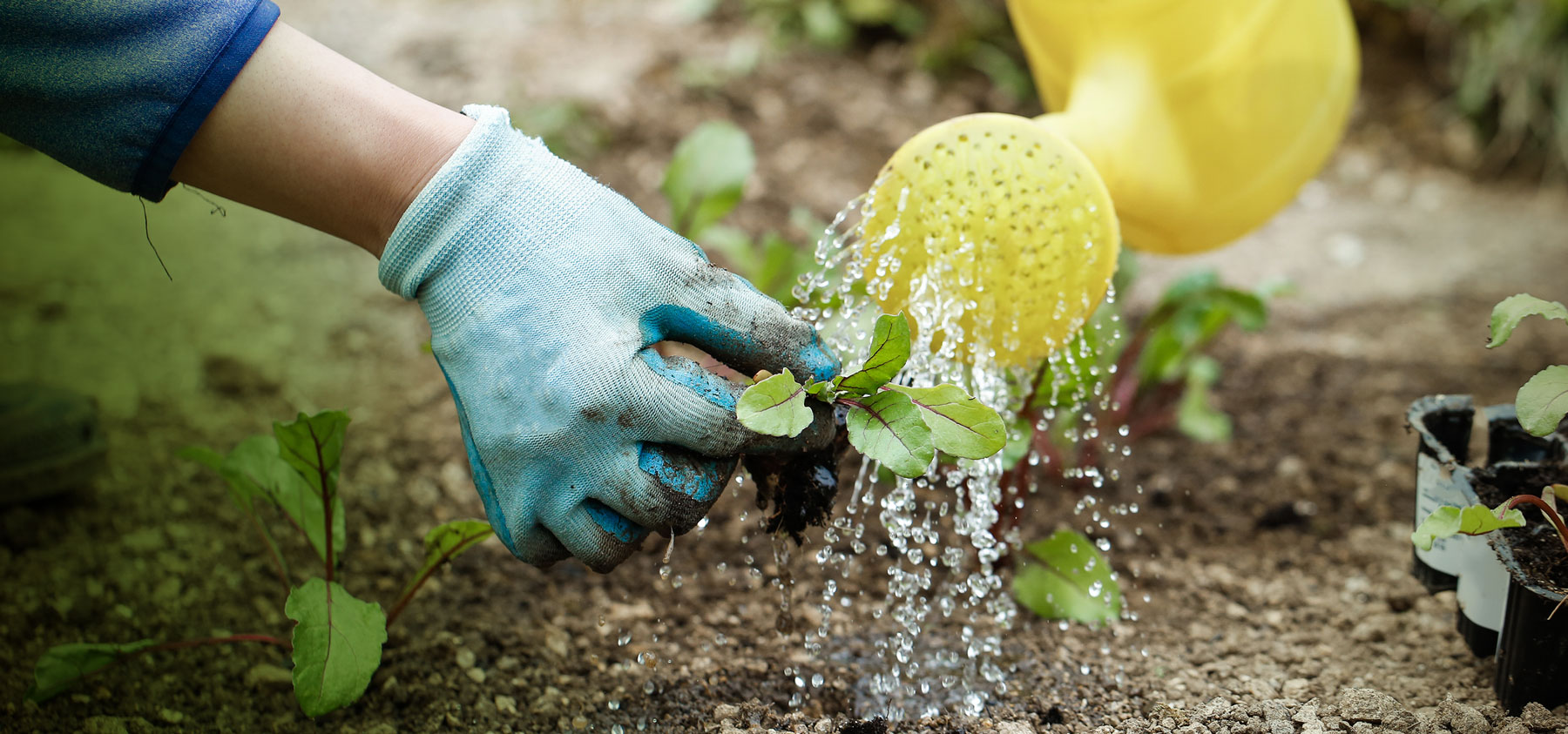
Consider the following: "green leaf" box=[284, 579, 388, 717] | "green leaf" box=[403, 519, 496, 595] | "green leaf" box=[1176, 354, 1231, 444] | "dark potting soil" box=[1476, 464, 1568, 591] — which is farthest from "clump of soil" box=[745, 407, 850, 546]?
"green leaf" box=[1176, 354, 1231, 444]

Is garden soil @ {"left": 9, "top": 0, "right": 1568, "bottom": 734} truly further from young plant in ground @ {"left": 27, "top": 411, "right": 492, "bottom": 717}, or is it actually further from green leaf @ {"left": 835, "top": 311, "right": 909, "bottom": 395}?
green leaf @ {"left": 835, "top": 311, "right": 909, "bottom": 395}

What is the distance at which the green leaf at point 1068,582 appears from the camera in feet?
3.69

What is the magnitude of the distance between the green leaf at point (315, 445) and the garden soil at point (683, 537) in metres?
0.22

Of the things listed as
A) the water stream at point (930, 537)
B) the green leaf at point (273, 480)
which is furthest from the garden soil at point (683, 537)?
the green leaf at point (273, 480)

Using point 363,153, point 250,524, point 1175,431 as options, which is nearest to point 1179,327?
point 1175,431

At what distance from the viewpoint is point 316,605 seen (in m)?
0.94

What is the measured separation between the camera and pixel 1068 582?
1142mm

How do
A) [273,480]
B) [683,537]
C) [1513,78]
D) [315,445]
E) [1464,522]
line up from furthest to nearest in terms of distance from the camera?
[1513,78] → [683,537] → [273,480] → [315,445] → [1464,522]

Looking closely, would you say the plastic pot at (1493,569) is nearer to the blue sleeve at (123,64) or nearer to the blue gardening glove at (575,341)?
the blue gardening glove at (575,341)

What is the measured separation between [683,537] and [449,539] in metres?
0.37

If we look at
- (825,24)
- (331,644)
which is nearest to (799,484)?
(331,644)

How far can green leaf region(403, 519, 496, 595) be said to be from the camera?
104 centimetres

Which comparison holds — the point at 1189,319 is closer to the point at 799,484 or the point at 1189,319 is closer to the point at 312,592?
the point at 799,484

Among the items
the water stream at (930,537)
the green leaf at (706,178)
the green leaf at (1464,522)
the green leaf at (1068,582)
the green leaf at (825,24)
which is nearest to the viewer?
the green leaf at (1464,522)
